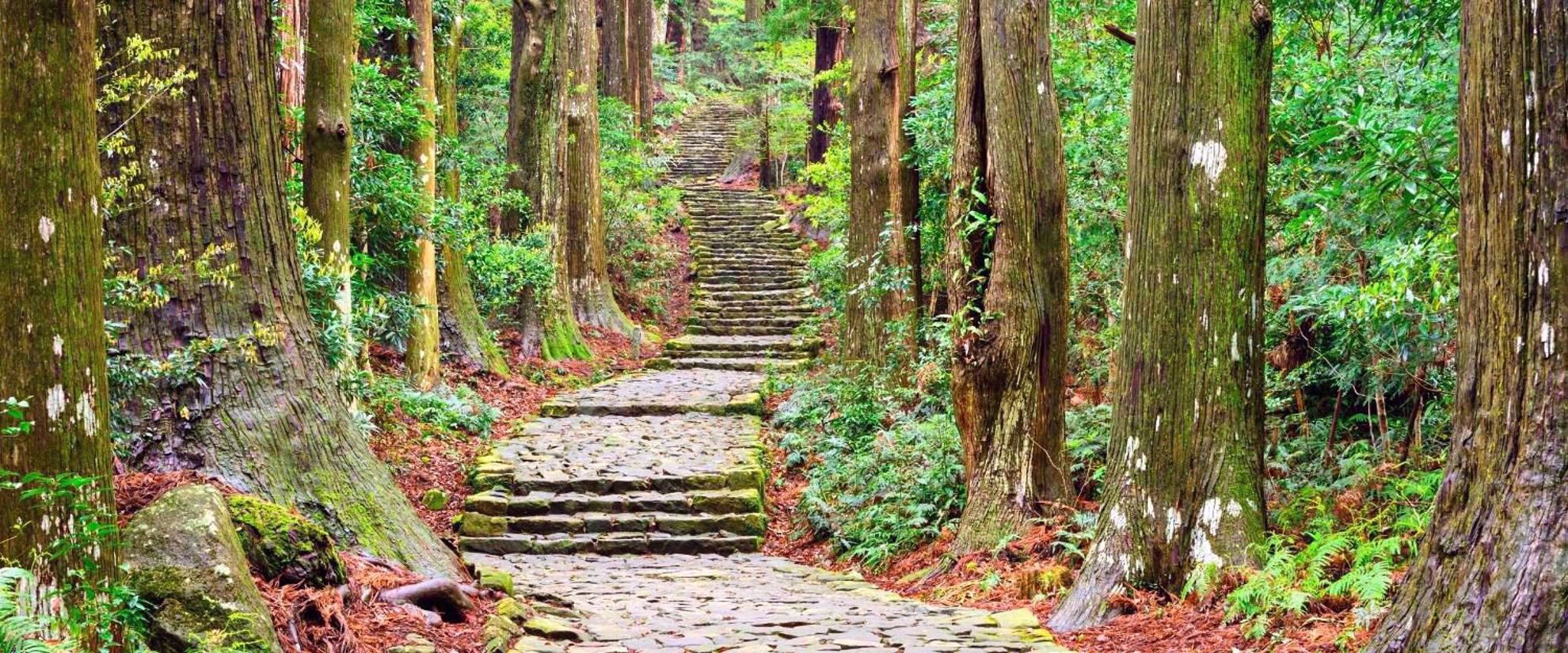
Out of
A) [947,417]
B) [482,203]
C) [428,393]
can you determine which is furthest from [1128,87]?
[482,203]

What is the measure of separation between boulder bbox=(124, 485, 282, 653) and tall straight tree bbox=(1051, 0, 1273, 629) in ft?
13.4

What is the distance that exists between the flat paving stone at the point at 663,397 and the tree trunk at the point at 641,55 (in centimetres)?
1381

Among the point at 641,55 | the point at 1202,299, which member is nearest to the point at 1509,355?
the point at 1202,299

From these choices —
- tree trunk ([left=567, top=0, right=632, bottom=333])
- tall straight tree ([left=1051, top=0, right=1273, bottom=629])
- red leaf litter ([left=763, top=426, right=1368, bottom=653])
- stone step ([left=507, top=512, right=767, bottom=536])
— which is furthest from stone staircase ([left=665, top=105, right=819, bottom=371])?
tall straight tree ([left=1051, top=0, right=1273, bottom=629])

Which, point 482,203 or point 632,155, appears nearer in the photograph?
point 482,203

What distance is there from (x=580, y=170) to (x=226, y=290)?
45.0 ft

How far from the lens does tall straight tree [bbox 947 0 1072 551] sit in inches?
307

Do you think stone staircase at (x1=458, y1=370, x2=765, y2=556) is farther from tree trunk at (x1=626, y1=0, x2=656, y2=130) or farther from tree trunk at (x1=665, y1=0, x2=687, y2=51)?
tree trunk at (x1=665, y1=0, x2=687, y2=51)

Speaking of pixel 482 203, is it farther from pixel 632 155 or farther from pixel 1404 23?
pixel 1404 23

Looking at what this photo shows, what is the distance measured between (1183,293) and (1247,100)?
3.41ft

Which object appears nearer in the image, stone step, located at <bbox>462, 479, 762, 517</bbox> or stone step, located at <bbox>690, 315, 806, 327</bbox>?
stone step, located at <bbox>462, 479, 762, 517</bbox>

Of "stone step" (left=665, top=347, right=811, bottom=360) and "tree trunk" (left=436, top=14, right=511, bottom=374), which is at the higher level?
"tree trunk" (left=436, top=14, right=511, bottom=374)

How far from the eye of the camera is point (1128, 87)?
9.91 m

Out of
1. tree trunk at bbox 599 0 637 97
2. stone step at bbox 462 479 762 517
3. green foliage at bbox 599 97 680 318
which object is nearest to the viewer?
stone step at bbox 462 479 762 517
